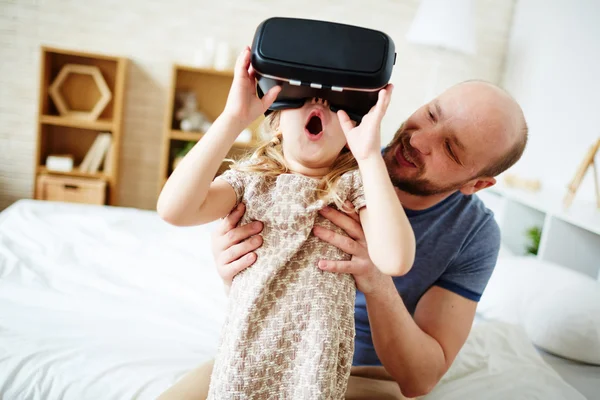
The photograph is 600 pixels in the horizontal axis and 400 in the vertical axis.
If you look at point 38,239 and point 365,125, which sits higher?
point 365,125

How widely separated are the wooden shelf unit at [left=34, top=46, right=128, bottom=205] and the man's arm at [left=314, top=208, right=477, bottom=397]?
261cm

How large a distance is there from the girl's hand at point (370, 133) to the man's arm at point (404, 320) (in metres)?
0.14

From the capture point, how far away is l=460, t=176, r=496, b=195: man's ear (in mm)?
1207

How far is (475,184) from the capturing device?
122cm

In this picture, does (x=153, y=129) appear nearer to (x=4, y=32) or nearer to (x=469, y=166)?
(x=4, y=32)

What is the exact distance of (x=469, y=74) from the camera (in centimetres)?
375

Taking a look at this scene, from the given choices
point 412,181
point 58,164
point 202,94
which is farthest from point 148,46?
point 412,181

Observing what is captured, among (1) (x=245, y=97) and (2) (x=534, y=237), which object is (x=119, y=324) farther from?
(2) (x=534, y=237)

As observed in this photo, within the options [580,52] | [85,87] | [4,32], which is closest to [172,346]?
[580,52]

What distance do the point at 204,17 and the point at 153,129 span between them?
2.83 feet

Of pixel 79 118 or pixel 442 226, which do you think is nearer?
pixel 442 226

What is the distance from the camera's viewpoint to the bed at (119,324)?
116cm

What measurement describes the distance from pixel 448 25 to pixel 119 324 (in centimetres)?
259

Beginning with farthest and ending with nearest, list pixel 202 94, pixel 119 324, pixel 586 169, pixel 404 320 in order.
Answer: pixel 202 94
pixel 586 169
pixel 119 324
pixel 404 320
